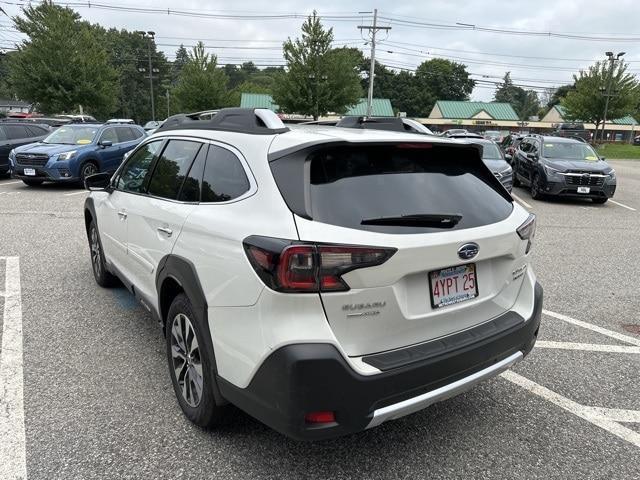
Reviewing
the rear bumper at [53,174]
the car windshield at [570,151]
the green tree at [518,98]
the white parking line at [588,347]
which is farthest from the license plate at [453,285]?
the green tree at [518,98]

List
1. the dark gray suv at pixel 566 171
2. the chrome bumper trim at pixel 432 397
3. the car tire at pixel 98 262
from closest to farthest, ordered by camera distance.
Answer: the chrome bumper trim at pixel 432 397 → the car tire at pixel 98 262 → the dark gray suv at pixel 566 171

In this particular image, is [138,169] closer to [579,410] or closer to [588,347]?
[579,410]

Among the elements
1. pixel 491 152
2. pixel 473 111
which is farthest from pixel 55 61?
pixel 473 111

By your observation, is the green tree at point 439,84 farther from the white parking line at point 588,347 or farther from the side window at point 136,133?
the white parking line at point 588,347

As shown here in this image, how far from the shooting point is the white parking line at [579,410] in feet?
9.56

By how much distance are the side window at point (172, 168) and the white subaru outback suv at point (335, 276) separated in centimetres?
7

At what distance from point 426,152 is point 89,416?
249 cm

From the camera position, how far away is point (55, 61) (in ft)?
90.4

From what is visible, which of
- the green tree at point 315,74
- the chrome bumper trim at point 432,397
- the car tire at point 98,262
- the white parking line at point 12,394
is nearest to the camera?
the chrome bumper trim at point 432,397

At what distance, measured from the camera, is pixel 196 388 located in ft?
9.24

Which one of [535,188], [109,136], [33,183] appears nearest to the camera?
[535,188]

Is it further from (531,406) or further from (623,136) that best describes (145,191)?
(623,136)

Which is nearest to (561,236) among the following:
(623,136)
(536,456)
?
(536,456)

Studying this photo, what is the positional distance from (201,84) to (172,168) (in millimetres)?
37080
